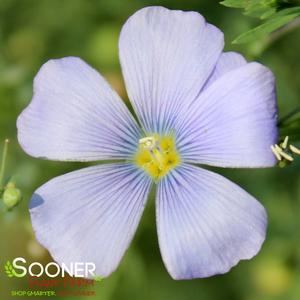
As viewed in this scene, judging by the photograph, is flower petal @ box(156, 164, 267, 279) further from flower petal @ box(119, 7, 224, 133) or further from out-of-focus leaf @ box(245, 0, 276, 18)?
out-of-focus leaf @ box(245, 0, 276, 18)

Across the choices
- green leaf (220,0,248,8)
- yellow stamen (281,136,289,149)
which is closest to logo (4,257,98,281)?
yellow stamen (281,136,289,149)

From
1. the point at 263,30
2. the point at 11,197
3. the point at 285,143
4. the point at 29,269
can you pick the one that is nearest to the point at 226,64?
the point at 263,30

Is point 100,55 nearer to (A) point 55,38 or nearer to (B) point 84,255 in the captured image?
(A) point 55,38

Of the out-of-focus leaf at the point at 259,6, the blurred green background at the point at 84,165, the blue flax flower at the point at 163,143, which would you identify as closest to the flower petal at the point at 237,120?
the blue flax flower at the point at 163,143

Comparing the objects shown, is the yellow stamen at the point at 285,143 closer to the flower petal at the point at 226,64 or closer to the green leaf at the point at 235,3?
the flower petal at the point at 226,64

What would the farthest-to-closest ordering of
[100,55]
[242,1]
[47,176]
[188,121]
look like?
[100,55] → [47,176] → [188,121] → [242,1]

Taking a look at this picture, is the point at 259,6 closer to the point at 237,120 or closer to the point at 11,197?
the point at 237,120

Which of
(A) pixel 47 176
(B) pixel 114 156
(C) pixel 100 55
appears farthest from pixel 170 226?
(C) pixel 100 55
